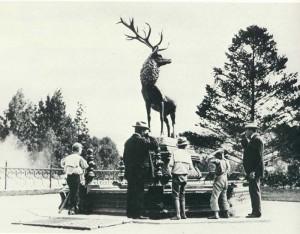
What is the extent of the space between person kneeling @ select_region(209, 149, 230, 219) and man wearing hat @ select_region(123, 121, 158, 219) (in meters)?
1.46

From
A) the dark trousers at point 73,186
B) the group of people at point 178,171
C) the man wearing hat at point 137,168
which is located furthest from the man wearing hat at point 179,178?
the dark trousers at point 73,186

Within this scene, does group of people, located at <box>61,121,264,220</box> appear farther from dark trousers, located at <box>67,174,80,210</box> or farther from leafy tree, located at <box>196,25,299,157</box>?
leafy tree, located at <box>196,25,299,157</box>

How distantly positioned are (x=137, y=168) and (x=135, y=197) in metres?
0.63

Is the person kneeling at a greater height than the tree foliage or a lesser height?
lesser

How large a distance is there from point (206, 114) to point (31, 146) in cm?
1849

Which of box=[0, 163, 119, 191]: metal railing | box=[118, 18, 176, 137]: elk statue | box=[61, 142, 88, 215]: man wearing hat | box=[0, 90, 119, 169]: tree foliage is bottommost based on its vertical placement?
box=[61, 142, 88, 215]: man wearing hat

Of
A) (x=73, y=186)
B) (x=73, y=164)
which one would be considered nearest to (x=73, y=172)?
(x=73, y=164)

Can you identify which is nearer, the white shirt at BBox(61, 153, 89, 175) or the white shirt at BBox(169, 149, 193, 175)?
the white shirt at BBox(169, 149, 193, 175)

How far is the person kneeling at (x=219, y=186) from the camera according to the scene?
34.1 ft

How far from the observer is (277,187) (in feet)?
99.0

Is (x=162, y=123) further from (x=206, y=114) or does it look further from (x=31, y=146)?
(x=31, y=146)

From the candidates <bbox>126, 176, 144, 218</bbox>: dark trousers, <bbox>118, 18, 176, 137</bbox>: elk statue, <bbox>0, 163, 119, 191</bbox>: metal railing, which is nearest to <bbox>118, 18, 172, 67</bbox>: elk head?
<bbox>118, 18, 176, 137</bbox>: elk statue

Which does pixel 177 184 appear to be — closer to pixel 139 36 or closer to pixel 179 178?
pixel 179 178

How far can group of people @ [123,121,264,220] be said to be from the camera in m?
10.3
